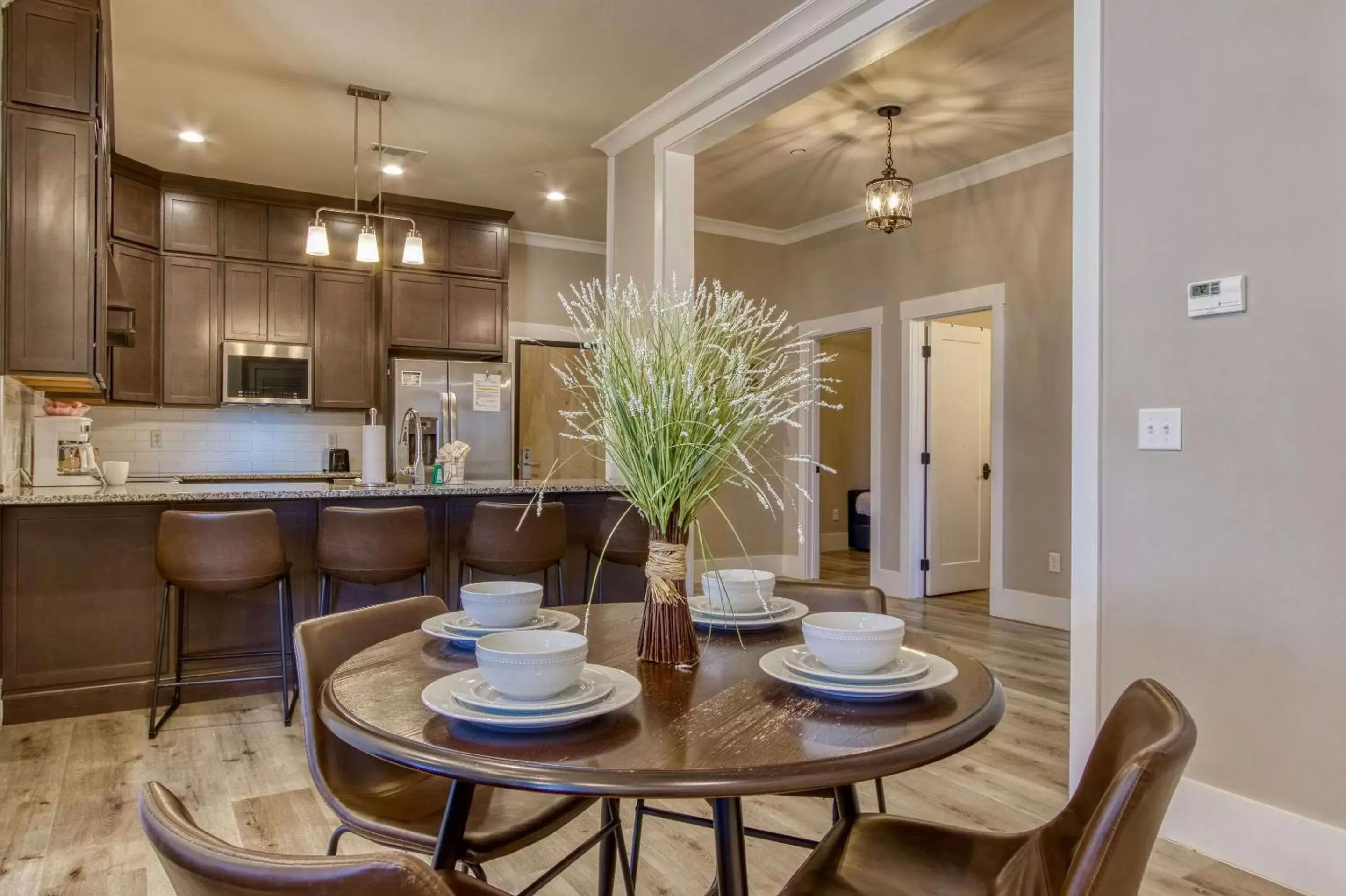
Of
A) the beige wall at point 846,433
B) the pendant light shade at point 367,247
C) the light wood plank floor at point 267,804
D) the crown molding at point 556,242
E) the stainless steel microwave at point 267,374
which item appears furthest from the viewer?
the beige wall at point 846,433

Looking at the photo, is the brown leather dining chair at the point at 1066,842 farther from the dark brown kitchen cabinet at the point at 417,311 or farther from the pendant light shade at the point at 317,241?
the dark brown kitchen cabinet at the point at 417,311

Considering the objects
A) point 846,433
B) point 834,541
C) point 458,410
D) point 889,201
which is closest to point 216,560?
point 458,410

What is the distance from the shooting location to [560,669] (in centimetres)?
103

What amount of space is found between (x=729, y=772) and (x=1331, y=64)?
7.28ft

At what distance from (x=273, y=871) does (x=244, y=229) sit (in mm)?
5930

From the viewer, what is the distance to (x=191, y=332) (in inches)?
218

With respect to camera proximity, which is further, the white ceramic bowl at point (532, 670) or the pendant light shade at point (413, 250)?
the pendant light shade at point (413, 250)

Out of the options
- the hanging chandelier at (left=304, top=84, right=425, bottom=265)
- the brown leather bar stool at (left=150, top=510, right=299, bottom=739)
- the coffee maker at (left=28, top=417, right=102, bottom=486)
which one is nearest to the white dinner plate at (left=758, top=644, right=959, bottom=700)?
the brown leather bar stool at (left=150, top=510, right=299, bottom=739)

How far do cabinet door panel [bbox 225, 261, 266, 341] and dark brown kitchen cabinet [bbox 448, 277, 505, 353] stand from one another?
1259 millimetres

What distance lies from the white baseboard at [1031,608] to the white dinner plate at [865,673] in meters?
4.01

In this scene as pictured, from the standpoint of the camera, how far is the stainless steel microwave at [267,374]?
5602mm

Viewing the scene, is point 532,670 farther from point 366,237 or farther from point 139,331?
point 139,331

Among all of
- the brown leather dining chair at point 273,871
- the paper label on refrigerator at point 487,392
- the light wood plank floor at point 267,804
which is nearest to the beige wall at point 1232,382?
the light wood plank floor at point 267,804

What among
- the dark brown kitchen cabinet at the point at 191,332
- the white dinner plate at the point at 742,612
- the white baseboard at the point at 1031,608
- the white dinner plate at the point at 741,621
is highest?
the dark brown kitchen cabinet at the point at 191,332
